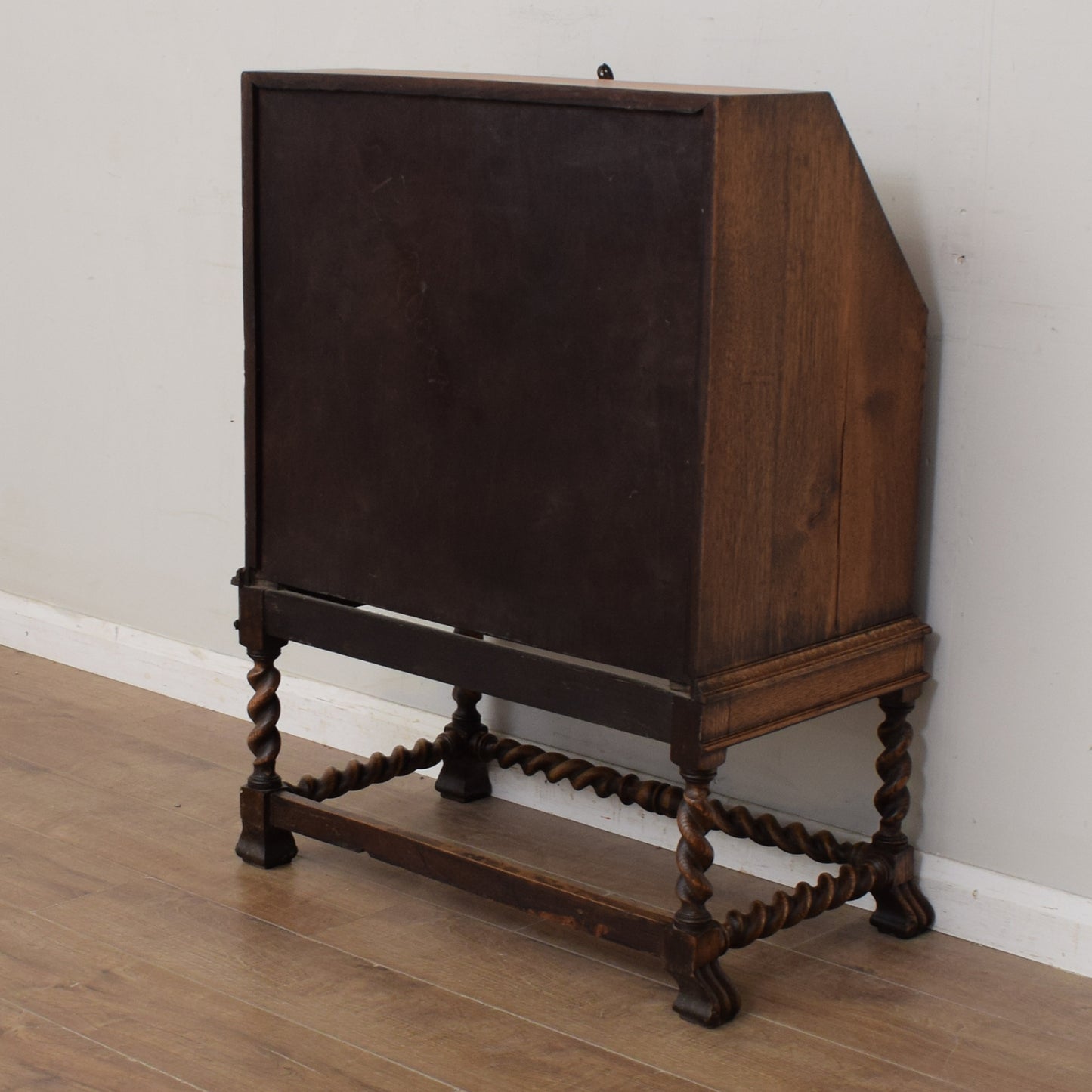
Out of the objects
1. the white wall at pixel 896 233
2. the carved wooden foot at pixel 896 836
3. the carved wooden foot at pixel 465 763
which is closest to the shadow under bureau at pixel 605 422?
the carved wooden foot at pixel 896 836

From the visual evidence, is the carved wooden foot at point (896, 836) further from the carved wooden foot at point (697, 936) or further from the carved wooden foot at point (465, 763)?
the carved wooden foot at point (465, 763)

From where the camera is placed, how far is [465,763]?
3135mm

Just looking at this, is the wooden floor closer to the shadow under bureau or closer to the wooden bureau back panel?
the shadow under bureau

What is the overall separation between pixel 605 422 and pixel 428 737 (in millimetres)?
1230

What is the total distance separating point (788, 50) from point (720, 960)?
4.55 feet

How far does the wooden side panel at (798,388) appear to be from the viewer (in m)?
2.11

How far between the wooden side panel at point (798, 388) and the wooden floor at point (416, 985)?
20.4 inches

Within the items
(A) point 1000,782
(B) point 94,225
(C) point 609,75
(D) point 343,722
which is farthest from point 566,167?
(B) point 94,225

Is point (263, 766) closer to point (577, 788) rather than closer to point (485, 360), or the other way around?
point (577, 788)

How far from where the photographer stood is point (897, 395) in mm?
2414

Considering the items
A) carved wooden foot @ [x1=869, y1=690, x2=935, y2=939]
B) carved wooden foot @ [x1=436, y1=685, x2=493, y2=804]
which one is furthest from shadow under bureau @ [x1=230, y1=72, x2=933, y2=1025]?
carved wooden foot @ [x1=436, y1=685, x2=493, y2=804]

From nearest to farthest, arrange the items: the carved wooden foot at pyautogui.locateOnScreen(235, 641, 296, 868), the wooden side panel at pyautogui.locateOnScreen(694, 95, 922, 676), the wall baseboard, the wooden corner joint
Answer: the wooden side panel at pyautogui.locateOnScreen(694, 95, 922, 676), the wooden corner joint, the wall baseboard, the carved wooden foot at pyautogui.locateOnScreen(235, 641, 296, 868)

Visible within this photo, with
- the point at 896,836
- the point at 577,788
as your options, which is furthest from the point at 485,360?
the point at 896,836

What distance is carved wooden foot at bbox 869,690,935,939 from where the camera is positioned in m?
2.53
